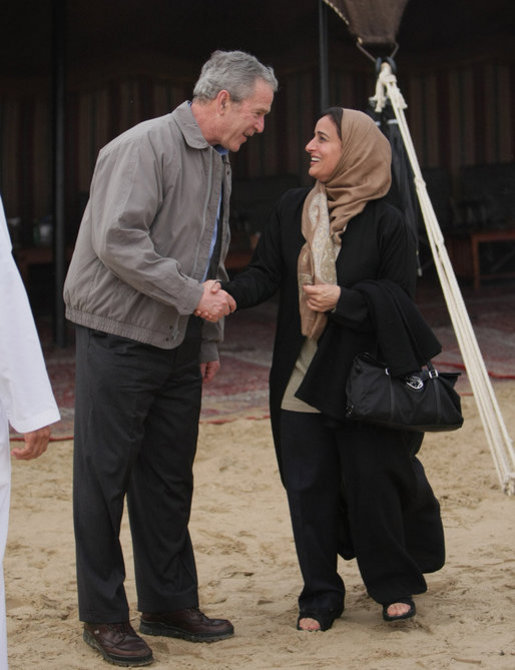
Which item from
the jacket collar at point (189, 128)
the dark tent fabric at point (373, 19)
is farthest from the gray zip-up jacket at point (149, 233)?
the dark tent fabric at point (373, 19)

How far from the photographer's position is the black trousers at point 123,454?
2.88 meters

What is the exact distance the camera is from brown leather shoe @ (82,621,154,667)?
112 inches

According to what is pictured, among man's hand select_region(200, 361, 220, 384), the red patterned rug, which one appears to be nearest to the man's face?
man's hand select_region(200, 361, 220, 384)

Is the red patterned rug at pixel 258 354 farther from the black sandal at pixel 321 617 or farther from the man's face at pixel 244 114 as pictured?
the man's face at pixel 244 114

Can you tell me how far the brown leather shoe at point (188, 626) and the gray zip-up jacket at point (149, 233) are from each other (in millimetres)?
829

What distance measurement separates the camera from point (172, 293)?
2781 millimetres

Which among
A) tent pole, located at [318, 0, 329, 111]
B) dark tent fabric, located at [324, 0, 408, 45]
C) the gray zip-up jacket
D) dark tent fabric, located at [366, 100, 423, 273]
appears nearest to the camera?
the gray zip-up jacket

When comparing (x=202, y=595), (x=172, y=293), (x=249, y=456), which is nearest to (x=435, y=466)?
(x=249, y=456)

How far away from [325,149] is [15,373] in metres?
1.27

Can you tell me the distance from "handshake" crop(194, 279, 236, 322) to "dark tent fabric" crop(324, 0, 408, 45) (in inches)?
109

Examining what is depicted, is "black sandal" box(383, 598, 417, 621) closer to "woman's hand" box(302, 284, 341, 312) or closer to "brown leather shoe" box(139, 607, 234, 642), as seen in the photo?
"brown leather shoe" box(139, 607, 234, 642)

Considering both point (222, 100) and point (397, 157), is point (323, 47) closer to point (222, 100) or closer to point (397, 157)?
point (397, 157)

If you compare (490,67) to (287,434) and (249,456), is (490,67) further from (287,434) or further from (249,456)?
(287,434)

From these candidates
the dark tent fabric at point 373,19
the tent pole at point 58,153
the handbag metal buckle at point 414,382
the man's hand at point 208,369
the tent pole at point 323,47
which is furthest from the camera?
the tent pole at point 58,153
